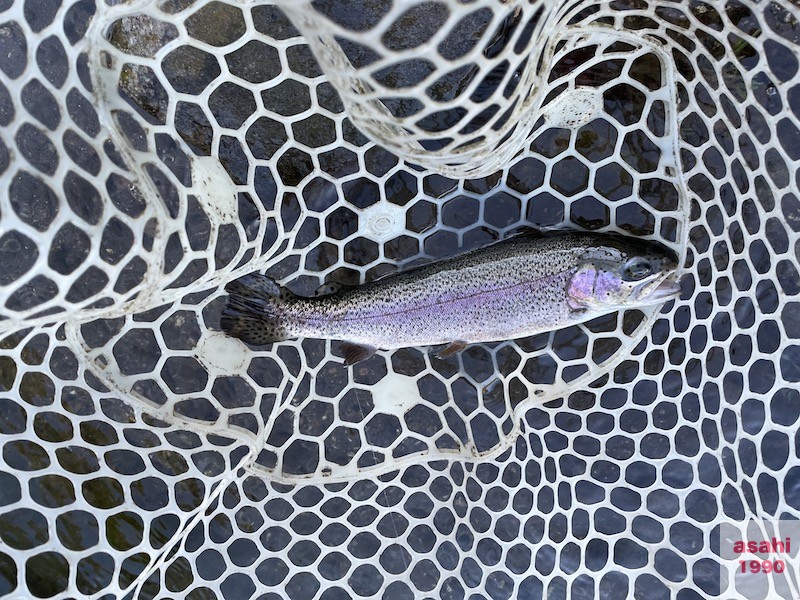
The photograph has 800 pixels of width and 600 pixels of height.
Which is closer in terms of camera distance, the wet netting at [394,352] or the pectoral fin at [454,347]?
the wet netting at [394,352]

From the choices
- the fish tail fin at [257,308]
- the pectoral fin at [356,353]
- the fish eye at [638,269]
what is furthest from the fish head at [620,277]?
the fish tail fin at [257,308]


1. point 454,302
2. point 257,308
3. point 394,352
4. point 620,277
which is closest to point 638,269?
point 620,277

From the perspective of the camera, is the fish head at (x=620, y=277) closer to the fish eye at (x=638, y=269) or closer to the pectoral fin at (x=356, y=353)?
the fish eye at (x=638, y=269)

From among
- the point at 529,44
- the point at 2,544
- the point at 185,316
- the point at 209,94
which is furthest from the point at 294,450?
the point at 529,44

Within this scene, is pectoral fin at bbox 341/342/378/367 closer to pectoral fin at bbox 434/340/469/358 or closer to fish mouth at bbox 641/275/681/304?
pectoral fin at bbox 434/340/469/358

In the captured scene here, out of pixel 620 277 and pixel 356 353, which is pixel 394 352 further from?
pixel 620 277

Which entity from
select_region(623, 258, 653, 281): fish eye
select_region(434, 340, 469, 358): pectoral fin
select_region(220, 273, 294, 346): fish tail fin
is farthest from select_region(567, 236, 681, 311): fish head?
select_region(220, 273, 294, 346): fish tail fin
